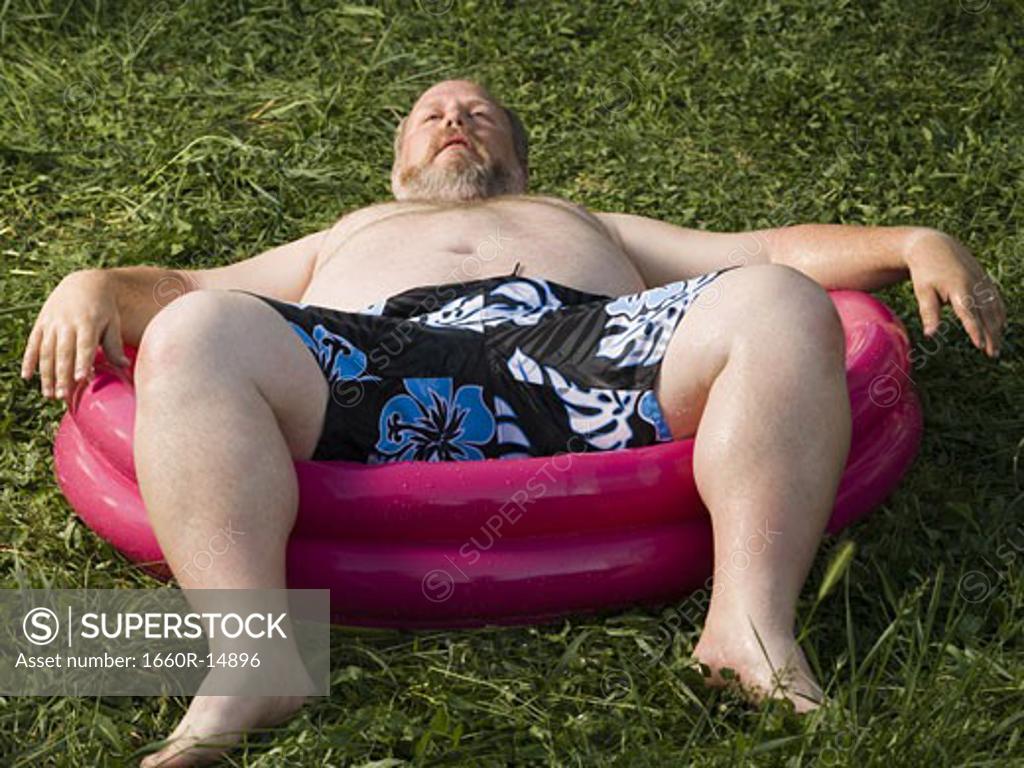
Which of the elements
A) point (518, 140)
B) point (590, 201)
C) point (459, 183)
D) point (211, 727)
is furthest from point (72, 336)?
point (590, 201)

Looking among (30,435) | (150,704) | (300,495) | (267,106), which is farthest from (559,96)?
(150,704)

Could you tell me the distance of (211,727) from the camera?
266cm

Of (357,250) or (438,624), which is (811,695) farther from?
(357,250)

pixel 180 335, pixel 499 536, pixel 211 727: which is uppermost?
pixel 180 335

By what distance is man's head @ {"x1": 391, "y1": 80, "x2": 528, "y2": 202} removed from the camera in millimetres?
4148

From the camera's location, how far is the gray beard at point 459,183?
4.13 metres

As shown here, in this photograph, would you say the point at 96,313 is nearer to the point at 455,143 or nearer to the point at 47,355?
the point at 47,355

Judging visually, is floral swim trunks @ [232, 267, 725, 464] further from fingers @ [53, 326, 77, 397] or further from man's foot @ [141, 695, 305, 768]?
man's foot @ [141, 695, 305, 768]

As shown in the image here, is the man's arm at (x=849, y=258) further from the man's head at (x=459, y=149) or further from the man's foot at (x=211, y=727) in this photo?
the man's foot at (x=211, y=727)

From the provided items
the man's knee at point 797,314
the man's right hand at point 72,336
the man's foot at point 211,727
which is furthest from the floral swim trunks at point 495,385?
the man's foot at point 211,727

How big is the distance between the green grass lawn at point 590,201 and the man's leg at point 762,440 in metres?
0.11

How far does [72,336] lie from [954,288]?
1.71m

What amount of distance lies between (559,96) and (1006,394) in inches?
75.3

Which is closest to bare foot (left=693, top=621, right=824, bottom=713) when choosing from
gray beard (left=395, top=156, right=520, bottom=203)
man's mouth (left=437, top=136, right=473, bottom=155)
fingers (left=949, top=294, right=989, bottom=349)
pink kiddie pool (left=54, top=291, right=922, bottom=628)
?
pink kiddie pool (left=54, top=291, right=922, bottom=628)
